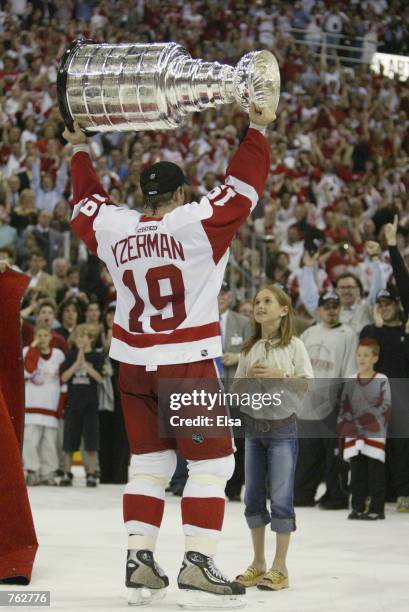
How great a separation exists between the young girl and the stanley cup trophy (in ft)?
4.01

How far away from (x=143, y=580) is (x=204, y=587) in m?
0.28

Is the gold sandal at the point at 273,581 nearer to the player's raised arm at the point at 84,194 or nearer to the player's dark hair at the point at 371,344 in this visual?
the player's raised arm at the point at 84,194

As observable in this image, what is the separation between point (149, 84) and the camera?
527 centimetres

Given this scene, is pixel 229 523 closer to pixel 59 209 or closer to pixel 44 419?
pixel 44 419

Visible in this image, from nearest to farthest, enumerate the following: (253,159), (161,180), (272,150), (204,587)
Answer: (204,587) < (253,159) < (161,180) < (272,150)

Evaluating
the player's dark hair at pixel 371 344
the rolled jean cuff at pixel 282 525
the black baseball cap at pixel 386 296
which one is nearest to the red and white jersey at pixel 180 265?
the rolled jean cuff at pixel 282 525

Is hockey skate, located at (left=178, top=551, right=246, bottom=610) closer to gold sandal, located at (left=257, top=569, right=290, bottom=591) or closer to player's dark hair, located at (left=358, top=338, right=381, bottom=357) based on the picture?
gold sandal, located at (left=257, top=569, right=290, bottom=591)

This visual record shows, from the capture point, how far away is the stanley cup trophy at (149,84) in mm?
5129

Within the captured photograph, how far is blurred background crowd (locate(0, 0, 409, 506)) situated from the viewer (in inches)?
512

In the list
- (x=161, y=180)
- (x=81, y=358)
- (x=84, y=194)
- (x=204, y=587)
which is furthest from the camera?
(x=81, y=358)

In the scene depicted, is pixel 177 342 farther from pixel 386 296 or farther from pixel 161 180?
pixel 386 296

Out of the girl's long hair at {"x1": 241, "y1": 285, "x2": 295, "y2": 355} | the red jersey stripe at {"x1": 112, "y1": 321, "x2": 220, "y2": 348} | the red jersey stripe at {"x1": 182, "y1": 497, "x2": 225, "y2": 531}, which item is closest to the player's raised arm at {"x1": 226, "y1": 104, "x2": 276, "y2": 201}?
the red jersey stripe at {"x1": 112, "y1": 321, "x2": 220, "y2": 348}

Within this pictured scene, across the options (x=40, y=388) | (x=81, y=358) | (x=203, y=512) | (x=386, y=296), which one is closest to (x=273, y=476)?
(x=203, y=512)

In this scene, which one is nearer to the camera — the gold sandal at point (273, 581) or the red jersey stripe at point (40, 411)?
the gold sandal at point (273, 581)
